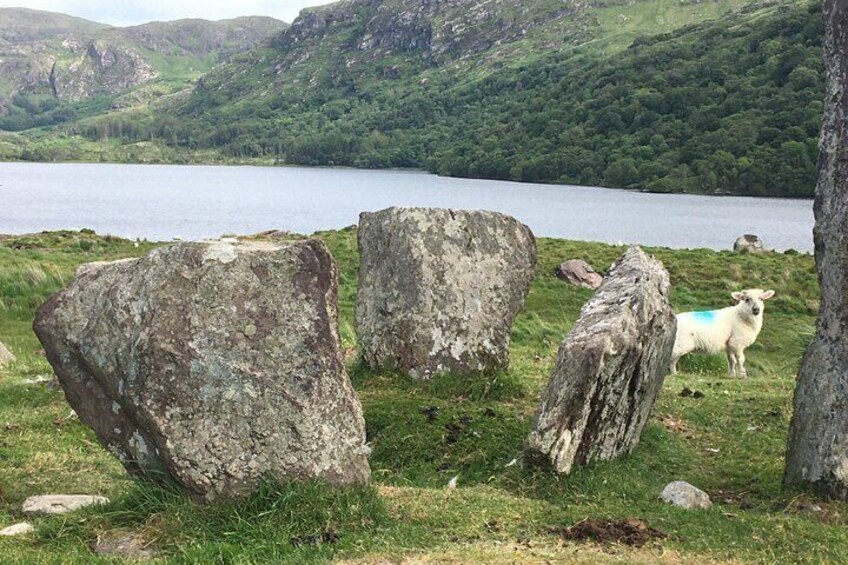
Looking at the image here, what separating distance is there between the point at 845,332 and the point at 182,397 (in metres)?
7.16

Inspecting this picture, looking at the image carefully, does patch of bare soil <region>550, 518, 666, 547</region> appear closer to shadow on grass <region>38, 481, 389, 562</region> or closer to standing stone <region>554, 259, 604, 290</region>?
shadow on grass <region>38, 481, 389, 562</region>

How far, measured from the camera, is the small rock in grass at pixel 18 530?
28.0 feet

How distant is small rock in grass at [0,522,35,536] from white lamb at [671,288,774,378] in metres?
14.9

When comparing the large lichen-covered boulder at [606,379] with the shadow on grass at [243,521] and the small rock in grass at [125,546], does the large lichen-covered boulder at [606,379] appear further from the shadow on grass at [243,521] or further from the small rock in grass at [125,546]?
the small rock in grass at [125,546]

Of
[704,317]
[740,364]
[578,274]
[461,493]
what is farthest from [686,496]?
[578,274]

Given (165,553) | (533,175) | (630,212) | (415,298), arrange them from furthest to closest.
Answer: (533,175)
(630,212)
(415,298)
(165,553)

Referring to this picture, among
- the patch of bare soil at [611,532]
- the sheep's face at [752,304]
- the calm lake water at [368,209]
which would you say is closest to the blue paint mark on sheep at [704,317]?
the sheep's face at [752,304]

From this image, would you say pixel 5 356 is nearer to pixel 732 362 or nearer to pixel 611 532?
pixel 611 532

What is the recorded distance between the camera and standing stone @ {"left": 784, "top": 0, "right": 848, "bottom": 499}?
382 inches

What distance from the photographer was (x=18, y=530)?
28.4 ft

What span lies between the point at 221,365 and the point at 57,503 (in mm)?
2624

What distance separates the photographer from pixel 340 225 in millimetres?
85312

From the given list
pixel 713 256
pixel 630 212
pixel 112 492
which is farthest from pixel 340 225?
pixel 112 492

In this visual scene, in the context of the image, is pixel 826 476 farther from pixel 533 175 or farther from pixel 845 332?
pixel 533 175
